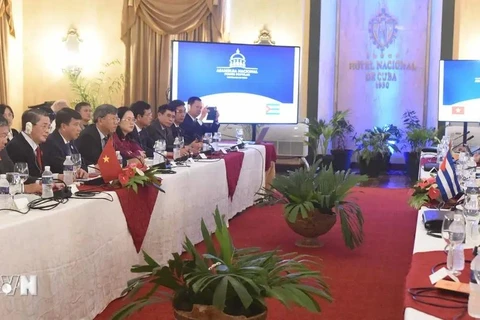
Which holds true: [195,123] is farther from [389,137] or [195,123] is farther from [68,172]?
[389,137]

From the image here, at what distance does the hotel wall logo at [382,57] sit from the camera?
1071 cm

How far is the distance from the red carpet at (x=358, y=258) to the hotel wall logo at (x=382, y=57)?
336cm

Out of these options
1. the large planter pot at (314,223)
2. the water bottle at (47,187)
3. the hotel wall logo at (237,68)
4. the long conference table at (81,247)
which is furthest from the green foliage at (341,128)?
the water bottle at (47,187)

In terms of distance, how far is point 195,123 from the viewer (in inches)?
288

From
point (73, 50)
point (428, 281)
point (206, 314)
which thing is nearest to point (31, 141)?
point (206, 314)

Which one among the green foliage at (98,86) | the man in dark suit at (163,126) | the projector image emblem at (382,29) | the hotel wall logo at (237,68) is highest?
the projector image emblem at (382,29)

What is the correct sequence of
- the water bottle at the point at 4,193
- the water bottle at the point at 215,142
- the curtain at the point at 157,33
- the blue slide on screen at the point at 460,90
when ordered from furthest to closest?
the curtain at the point at 157,33, the blue slide on screen at the point at 460,90, the water bottle at the point at 215,142, the water bottle at the point at 4,193

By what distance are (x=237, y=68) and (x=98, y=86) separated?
8.38 ft

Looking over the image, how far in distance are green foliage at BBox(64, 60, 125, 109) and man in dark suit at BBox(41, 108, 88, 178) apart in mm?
5536

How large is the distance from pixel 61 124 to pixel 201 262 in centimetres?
255

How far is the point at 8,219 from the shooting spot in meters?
2.84

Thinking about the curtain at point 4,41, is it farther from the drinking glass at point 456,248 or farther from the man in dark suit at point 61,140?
the drinking glass at point 456,248

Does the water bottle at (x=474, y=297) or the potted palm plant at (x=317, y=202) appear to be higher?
the water bottle at (x=474, y=297)

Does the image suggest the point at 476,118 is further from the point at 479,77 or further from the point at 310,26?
the point at 310,26
